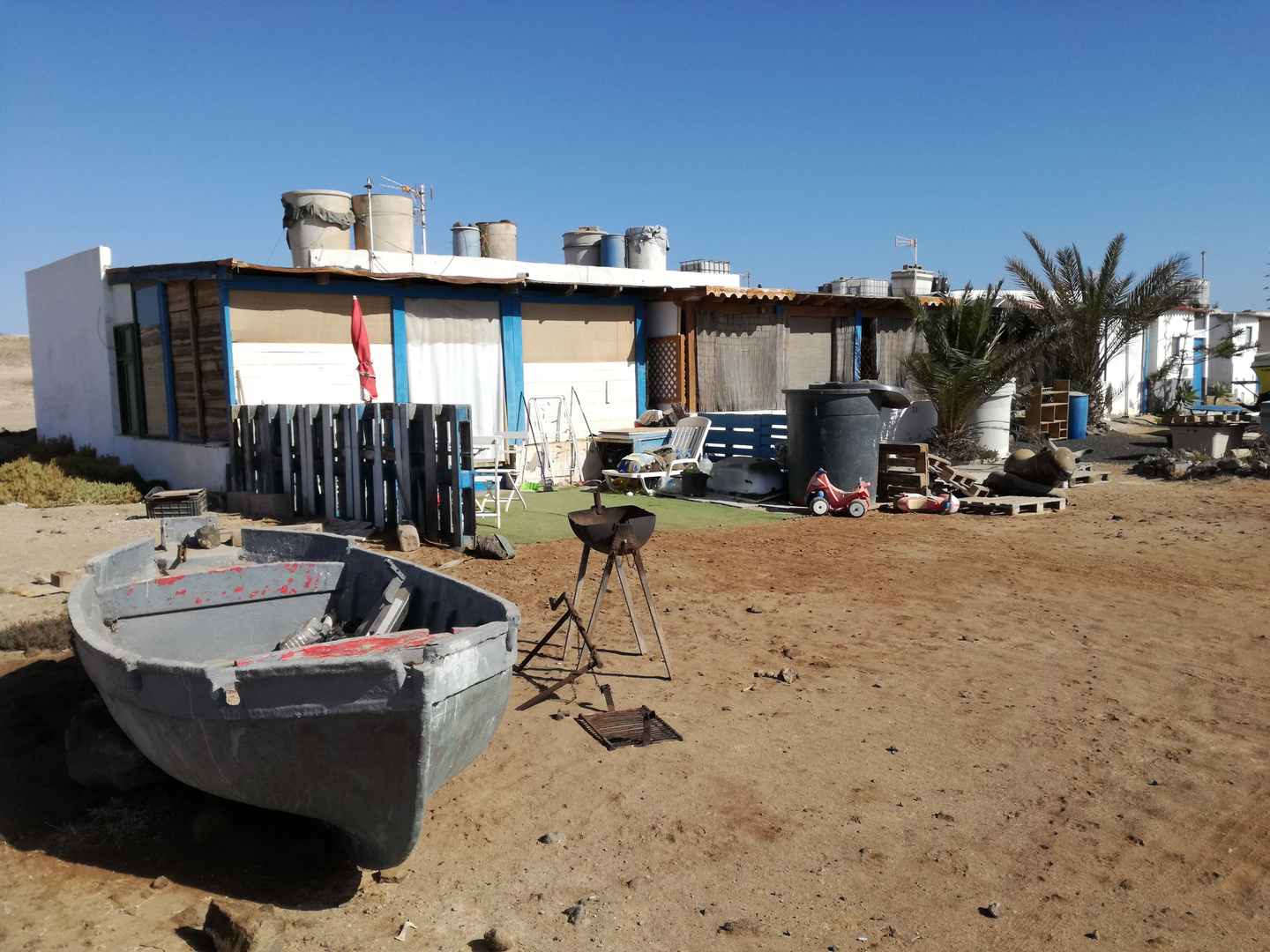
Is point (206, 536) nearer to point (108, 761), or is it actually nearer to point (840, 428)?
point (108, 761)

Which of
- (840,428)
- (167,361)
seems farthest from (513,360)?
(840,428)

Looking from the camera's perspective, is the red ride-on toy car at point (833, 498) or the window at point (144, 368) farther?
the window at point (144, 368)

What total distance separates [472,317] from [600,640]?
7864mm

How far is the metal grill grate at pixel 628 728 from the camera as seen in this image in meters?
4.59

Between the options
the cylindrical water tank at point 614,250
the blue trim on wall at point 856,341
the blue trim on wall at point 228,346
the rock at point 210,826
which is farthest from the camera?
the blue trim on wall at point 856,341

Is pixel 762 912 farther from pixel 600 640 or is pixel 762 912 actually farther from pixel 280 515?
pixel 280 515

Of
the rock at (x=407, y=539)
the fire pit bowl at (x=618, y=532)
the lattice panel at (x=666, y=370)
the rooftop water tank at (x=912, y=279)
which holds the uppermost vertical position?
the rooftop water tank at (x=912, y=279)

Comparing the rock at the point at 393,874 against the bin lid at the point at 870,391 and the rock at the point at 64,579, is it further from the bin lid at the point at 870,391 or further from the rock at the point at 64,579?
the bin lid at the point at 870,391

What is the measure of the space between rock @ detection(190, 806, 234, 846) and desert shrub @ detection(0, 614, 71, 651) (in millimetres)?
2857

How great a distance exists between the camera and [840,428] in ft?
35.7

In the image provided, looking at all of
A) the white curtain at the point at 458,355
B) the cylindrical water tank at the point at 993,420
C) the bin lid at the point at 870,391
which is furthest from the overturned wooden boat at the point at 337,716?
the cylindrical water tank at the point at 993,420

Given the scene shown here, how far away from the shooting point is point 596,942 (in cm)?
311

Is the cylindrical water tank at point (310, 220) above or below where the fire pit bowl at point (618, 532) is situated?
above

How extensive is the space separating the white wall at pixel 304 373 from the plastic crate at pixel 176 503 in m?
1.44
